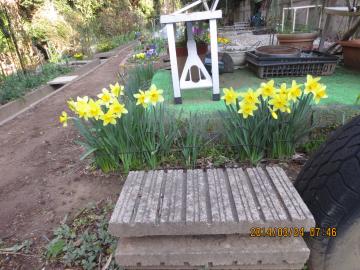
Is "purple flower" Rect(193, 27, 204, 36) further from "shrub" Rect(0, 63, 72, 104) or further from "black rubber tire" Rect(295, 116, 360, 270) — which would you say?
"shrub" Rect(0, 63, 72, 104)

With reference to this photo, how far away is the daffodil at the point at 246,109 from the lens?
5.92 feet

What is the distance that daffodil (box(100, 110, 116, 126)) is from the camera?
1863mm

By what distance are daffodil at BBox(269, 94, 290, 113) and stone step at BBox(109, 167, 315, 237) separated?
488 millimetres

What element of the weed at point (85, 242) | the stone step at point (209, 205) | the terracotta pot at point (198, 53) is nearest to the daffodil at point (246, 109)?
the stone step at point (209, 205)

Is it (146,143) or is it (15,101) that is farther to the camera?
(15,101)

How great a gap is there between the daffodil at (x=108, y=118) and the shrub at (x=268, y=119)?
79cm

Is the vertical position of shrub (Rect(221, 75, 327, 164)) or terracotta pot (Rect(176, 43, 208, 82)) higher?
terracotta pot (Rect(176, 43, 208, 82))

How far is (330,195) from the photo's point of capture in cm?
109

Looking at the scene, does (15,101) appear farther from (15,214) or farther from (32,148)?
(15,214)

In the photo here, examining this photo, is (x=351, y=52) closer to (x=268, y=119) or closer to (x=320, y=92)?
(x=320, y=92)

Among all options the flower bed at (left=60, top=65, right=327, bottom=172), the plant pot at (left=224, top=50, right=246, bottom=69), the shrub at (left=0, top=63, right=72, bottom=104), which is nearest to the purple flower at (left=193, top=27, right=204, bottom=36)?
the plant pot at (left=224, top=50, right=246, bottom=69)

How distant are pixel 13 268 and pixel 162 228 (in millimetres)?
1014

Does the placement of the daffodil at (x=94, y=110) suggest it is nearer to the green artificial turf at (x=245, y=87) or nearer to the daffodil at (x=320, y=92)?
the green artificial turf at (x=245, y=87)

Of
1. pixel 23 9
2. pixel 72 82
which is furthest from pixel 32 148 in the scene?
Answer: pixel 23 9
